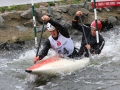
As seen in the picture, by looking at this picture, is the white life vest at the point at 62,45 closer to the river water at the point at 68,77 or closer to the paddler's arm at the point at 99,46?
the river water at the point at 68,77

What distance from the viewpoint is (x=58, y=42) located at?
9109 millimetres

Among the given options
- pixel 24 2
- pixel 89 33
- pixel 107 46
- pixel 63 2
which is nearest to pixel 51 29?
pixel 89 33

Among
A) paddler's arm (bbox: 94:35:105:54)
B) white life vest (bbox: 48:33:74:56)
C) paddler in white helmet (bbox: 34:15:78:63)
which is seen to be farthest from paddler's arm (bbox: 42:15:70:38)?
paddler's arm (bbox: 94:35:105:54)

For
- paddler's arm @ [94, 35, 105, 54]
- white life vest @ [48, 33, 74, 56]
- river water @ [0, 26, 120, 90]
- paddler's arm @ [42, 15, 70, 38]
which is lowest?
river water @ [0, 26, 120, 90]

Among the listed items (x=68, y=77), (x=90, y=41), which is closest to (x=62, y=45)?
(x=68, y=77)

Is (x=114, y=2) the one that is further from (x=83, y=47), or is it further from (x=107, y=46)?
(x=83, y=47)

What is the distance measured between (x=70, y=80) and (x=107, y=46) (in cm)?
385

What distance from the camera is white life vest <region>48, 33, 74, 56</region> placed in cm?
910

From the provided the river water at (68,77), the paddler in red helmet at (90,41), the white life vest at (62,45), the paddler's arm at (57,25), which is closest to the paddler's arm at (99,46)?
the paddler in red helmet at (90,41)

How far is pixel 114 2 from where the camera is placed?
14984mm

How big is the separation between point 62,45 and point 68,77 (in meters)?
0.89

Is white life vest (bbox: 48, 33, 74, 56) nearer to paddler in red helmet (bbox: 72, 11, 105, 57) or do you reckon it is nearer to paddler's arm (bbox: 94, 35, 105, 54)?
paddler in red helmet (bbox: 72, 11, 105, 57)

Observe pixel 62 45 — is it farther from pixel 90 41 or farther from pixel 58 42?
pixel 90 41

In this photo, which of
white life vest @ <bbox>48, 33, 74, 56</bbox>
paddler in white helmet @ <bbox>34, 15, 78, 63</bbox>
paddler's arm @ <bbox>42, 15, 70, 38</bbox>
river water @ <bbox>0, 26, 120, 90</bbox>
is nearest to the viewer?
river water @ <bbox>0, 26, 120, 90</bbox>
